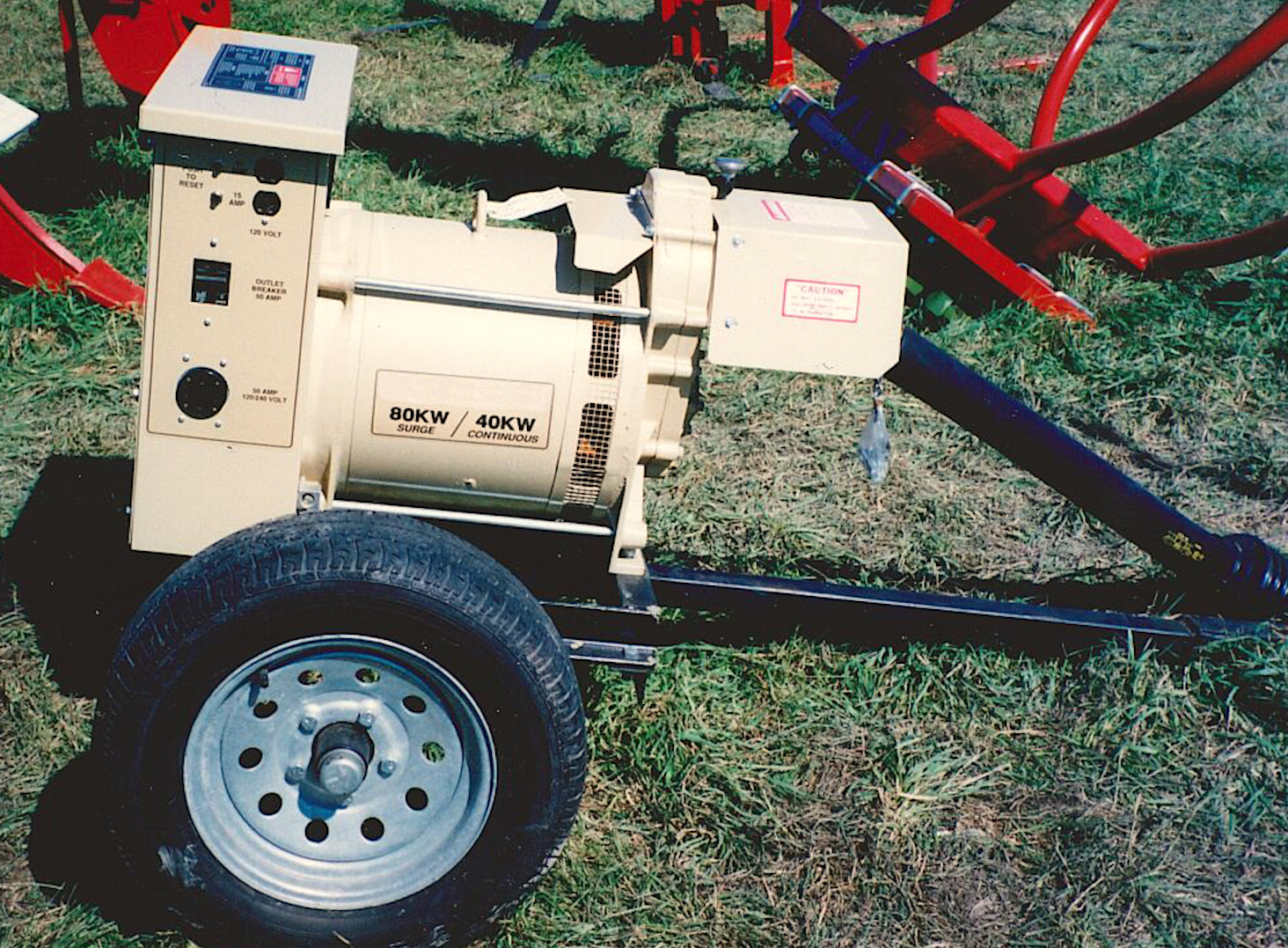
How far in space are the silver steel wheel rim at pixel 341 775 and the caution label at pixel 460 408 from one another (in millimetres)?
466

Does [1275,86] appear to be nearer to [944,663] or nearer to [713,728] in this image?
[944,663]

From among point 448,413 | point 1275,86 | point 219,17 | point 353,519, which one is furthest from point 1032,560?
point 1275,86

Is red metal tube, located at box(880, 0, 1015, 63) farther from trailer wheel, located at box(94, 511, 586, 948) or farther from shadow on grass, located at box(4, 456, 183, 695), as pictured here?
shadow on grass, located at box(4, 456, 183, 695)

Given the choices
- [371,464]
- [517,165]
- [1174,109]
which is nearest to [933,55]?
[1174,109]

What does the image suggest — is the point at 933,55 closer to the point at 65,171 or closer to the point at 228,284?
the point at 65,171

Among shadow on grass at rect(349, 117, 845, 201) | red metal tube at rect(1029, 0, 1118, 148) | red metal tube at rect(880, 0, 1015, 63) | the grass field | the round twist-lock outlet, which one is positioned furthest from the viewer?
shadow on grass at rect(349, 117, 845, 201)

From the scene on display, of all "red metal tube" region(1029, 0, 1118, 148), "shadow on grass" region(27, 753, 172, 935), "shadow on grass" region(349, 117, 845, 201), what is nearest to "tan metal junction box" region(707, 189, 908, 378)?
"shadow on grass" region(27, 753, 172, 935)

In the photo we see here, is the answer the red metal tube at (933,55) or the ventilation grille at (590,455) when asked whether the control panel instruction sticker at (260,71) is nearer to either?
the ventilation grille at (590,455)

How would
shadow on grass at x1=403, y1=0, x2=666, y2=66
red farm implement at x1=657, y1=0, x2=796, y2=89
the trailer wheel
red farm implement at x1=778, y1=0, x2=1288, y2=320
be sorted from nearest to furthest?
the trailer wheel
red farm implement at x1=778, y1=0, x2=1288, y2=320
red farm implement at x1=657, y1=0, x2=796, y2=89
shadow on grass at x1=403, y1=0, x2=666, y2=66

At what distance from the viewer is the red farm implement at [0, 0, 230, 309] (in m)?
3.88

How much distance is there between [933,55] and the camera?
17.3ft

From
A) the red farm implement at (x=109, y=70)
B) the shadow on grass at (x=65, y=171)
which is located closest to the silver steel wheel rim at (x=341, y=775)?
the red farm implement at (x=109, y=70)

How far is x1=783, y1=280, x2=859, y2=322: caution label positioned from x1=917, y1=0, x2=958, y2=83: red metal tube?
9.41 feet

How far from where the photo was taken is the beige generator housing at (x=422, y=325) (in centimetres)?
212
